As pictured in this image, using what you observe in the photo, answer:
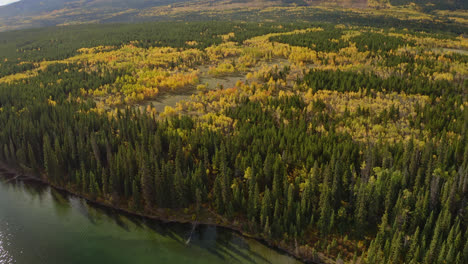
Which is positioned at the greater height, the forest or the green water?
the forest

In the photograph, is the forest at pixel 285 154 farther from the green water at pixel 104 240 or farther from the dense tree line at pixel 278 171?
the green water at pixel 104 240

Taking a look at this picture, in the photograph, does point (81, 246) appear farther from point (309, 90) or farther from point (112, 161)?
point (309, 90)

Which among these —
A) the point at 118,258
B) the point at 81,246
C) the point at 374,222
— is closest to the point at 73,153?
the point at 81,246

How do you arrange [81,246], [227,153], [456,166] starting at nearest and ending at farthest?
[81,246], [456,166], [227,153]

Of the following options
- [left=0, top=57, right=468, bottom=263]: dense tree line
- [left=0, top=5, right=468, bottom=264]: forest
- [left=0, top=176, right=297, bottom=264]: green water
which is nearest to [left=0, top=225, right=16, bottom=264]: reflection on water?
[left=0, top=176, right=297, bottom=264]: green water

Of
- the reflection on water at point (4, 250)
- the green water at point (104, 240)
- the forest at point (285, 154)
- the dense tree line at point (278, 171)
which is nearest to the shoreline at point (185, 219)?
the forest at point (285, 154)

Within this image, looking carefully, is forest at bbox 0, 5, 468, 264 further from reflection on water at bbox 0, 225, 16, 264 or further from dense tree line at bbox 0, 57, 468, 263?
reflection on water at bbox 0, 225, 16, 264
